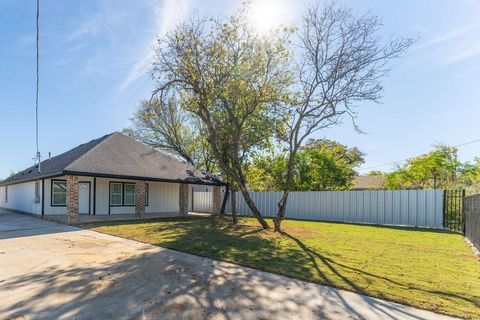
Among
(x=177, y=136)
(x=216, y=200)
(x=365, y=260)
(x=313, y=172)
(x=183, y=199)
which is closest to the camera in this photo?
(x=365, y=260)

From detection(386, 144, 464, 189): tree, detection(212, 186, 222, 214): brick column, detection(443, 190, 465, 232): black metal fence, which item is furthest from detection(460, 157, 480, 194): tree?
detection(212, 186, 222, 214): brick column

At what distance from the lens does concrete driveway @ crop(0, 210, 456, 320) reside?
154 inches

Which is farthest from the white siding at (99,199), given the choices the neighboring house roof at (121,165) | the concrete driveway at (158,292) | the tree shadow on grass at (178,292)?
the tree shadow on grass at (178,292)

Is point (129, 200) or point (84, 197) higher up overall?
point (84, 197)

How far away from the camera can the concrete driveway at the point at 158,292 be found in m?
3.91

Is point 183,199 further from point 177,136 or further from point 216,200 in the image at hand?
point 177,136

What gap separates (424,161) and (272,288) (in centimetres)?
2435

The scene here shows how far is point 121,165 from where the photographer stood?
53.5 ft

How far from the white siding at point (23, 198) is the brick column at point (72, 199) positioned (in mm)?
4401

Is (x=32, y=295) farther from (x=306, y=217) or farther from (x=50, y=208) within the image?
(x=306, y=217)

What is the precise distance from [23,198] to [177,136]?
415 inches

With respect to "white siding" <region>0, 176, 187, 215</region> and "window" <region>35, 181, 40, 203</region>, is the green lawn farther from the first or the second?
"window" <region>35, 181, 40, 203</region>

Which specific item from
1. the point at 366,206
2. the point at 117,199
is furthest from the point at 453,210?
the point at 117,199

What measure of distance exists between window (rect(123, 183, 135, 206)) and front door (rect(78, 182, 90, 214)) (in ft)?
6.52
